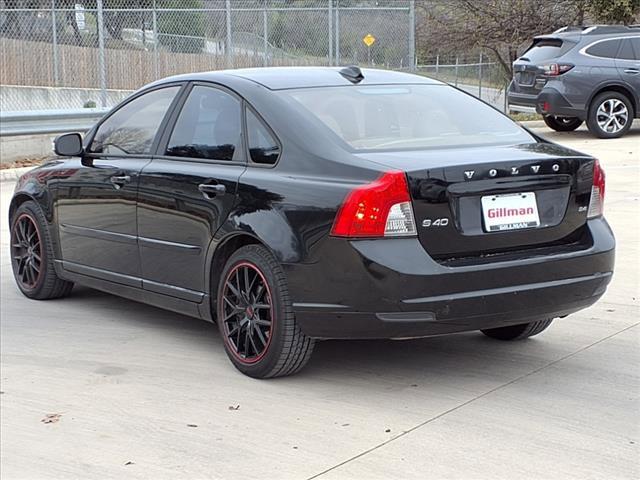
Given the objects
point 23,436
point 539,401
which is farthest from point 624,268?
point 23,436

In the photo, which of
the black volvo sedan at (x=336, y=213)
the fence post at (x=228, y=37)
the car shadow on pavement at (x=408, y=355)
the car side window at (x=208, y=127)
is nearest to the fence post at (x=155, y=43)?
the fence post at (x=228, y=37)

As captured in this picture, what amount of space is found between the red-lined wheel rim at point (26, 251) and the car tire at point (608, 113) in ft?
37.5

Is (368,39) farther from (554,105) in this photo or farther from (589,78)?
(589,78)

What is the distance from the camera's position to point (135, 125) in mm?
6344

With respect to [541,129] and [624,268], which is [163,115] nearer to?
[624,268]

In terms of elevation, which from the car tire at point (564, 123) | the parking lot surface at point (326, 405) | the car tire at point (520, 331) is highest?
the car tire at point (564, 123)

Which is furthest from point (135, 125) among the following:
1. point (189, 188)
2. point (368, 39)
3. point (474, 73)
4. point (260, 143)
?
point (474, 73)

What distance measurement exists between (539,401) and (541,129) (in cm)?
1504

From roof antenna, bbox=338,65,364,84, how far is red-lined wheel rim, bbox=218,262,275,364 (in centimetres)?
132

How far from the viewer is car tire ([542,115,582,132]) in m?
18.1

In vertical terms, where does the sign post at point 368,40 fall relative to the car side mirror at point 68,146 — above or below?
above

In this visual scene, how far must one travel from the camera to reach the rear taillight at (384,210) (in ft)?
15.1

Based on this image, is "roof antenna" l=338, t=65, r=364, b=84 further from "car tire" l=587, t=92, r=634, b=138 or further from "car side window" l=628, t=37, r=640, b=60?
"car side window" l=628, t=37, r=640, b=60

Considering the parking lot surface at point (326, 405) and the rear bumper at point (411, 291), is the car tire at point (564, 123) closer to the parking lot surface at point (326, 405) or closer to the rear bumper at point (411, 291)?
the parking lot surface at point (326, 405)
